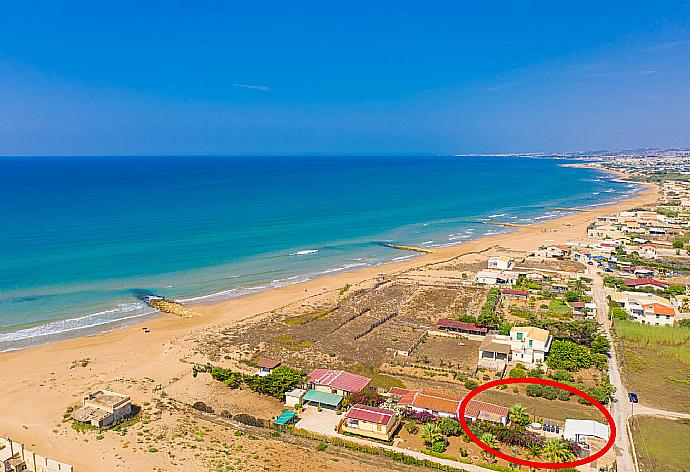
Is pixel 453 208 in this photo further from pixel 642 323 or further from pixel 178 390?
pixel 178 390

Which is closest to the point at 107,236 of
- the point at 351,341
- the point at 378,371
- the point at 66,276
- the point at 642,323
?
the point at 66,276

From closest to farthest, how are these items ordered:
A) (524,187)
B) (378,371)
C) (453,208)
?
(378,371) < (453,208) < (524,187)

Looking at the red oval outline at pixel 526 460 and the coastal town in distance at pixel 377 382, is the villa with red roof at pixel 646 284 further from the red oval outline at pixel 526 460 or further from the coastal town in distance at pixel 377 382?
the red oval outline at pixel 526 460

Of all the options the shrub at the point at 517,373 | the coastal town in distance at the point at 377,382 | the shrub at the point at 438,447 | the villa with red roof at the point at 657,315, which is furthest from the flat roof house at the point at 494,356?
the villa with red roof at the point at 657,315

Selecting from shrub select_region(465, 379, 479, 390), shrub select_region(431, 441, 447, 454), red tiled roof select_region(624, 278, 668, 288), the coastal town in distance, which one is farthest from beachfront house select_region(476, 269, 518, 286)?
shrub select_region(431, 441, 447, 454)

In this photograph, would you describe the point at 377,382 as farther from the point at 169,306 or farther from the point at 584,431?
the point at 169,306

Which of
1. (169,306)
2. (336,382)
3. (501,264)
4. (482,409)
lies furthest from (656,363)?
(169,306)

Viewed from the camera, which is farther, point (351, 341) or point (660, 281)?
point (660, 281)
